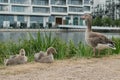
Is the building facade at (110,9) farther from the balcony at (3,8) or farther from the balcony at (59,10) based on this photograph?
the balcony at (3,8)

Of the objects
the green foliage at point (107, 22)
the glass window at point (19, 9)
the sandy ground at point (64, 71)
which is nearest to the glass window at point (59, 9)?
the glass window at point (19, 9)

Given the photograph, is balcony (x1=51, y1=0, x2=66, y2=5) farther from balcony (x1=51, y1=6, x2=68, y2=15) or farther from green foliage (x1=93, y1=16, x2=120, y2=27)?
green foliage (x1=93, y1=16, x2=120, y2=27)

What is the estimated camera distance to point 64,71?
6.25 metres

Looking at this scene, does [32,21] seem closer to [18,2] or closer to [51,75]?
[18,2]

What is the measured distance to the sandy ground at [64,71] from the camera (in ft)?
18.6

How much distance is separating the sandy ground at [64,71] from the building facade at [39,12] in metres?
61.2

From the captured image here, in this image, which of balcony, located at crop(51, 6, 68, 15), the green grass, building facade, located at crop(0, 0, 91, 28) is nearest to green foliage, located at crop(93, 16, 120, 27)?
building facade, located at crop(0, 0, 91, 28)

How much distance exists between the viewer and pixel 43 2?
247 ft

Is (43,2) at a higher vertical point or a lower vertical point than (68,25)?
higher

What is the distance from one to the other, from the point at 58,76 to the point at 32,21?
67.0m

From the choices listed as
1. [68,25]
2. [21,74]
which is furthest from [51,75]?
[68,25]

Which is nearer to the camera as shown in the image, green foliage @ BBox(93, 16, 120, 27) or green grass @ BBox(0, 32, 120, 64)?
green grass @ BBox(0, 32, 120, 64)

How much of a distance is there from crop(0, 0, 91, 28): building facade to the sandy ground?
201 feet

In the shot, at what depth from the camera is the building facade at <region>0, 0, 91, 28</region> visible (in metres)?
69.0
